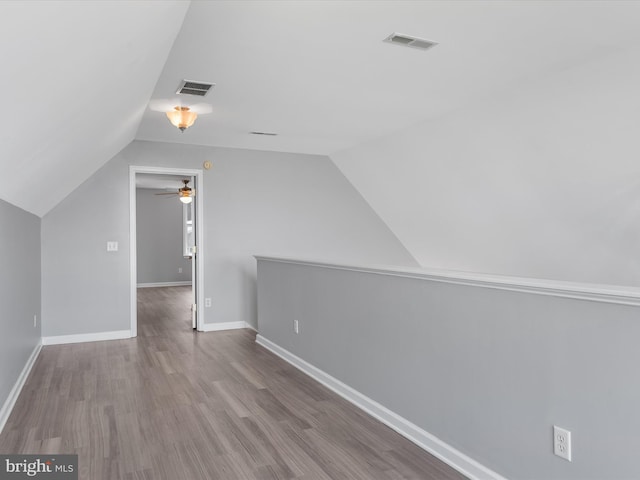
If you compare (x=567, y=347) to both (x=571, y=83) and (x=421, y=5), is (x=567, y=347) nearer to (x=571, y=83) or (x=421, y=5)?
(x=421, y=5)

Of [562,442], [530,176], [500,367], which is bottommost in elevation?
[562,442]

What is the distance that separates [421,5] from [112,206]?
4327 millimetres

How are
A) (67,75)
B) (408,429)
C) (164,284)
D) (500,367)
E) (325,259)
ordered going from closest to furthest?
(67,75)
(500,367)
(408,429)
(325,259)
(164,284)

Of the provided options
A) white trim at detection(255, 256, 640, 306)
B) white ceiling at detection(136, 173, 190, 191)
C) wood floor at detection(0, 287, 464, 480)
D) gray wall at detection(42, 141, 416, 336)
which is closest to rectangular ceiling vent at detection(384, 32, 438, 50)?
white trim at detection(255, 256, 640, 306)

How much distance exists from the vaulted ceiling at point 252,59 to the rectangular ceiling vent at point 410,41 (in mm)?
57

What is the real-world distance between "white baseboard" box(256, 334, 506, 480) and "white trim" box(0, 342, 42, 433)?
2.13 meters

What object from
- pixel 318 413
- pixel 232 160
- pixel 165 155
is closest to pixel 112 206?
pixel 165 155

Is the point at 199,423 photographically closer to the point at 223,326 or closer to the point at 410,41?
the point at 410,41

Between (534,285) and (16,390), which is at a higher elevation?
(534,285)

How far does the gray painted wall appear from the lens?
307 centimetres

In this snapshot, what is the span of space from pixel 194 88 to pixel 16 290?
78.4 inches

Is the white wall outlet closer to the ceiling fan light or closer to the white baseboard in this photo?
the white baseboard

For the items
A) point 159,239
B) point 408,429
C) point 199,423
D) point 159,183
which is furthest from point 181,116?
point 159,239

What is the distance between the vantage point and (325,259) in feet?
13.1
